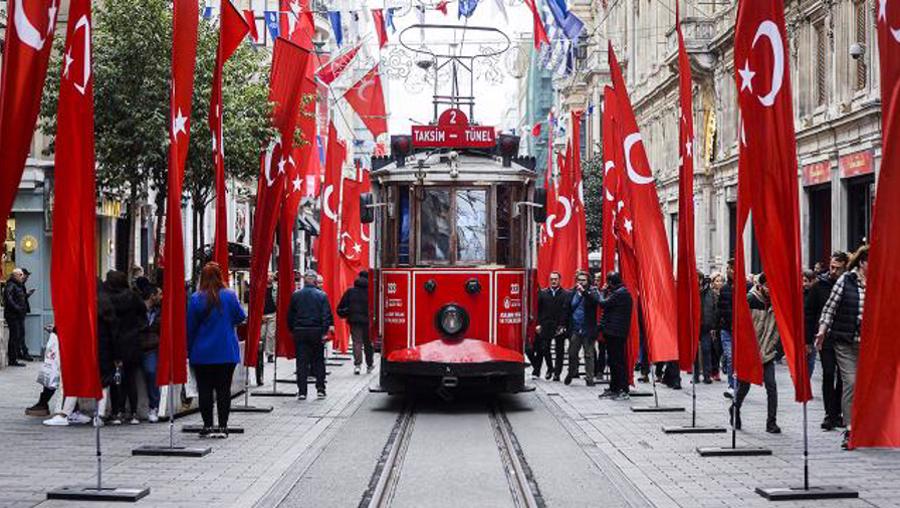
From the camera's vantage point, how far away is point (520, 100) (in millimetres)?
125188

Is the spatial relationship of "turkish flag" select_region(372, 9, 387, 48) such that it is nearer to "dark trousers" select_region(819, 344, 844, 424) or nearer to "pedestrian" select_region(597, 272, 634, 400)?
"pedestrian" select_region(597, 272, 634, 400)

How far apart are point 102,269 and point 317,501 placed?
2467 cm

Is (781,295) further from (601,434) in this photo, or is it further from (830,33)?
(830,33)

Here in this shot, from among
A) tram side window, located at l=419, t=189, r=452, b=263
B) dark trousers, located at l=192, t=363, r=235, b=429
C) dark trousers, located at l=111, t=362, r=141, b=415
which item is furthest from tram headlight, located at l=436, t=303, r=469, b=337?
dark trousers, located at l=192, t=363, r=235, b=429

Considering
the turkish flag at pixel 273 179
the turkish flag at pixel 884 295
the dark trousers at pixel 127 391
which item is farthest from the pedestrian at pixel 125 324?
the turkish flag at pixel 884 295

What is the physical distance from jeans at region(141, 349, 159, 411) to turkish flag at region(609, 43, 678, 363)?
5.86 meters

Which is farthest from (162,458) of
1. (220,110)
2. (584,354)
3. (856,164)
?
(856,164)

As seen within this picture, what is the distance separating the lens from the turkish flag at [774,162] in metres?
10.3

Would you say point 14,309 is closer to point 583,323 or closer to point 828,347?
point 583,323

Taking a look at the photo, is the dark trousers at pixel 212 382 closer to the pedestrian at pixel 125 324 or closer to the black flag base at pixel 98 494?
the pedestrian at pixel 125 324

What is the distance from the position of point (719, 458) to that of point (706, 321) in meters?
8.76

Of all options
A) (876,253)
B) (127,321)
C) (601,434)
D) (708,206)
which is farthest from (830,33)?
(876,253)

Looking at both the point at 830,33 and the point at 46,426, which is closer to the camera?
the point at 46,426

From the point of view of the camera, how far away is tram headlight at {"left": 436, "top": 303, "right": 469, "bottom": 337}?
17.4m
